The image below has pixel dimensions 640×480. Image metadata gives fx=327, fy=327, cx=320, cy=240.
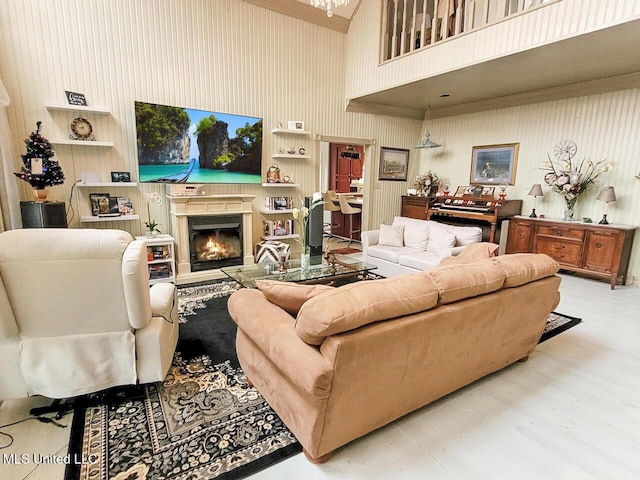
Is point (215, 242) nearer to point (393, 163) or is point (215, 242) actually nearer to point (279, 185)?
point (279, 185)

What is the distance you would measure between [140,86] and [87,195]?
158 cm

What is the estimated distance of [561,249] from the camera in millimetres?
4859

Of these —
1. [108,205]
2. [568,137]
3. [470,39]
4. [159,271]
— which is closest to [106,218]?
[108,205]

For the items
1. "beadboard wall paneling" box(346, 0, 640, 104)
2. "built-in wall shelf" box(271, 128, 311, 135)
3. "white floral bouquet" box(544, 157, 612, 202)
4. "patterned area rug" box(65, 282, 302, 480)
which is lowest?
"patterned area rug" box(65, 282, 302, 480)

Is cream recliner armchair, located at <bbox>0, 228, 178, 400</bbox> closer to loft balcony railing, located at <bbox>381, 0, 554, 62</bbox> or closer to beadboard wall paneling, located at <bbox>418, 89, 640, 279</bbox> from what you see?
loft balcony railing, located at <bbox>381, 0, 554, 62</bbox>

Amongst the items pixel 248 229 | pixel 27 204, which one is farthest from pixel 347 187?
pixel 27 204

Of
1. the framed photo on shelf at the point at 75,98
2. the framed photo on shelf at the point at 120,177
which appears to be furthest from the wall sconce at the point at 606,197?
the framed photo on shelf at the point at 75,98

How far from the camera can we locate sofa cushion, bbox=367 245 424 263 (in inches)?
173

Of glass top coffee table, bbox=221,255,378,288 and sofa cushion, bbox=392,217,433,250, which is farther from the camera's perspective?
sofa cushion, bbox=392,217,433,250

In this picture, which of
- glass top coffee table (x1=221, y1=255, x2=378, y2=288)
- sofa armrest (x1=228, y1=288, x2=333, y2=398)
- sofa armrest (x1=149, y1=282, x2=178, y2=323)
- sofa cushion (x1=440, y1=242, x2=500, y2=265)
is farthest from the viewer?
glass top coffee table (x1=221, y1=255, x2=378, y2=288)

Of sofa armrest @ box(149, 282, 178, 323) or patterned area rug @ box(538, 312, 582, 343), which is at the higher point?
sofa armrest @ box(149, 282, 178, 323)

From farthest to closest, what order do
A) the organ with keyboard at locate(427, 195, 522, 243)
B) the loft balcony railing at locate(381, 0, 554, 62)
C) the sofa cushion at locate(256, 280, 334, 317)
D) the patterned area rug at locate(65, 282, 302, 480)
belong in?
1. the organ with keyboard at locate(427, 195, 522, 243)
2. the loft balcony railing at locate(381, 0, 554, 62)
3. the sofa cushion at locate(256, 280, 334, 317)
4. the patterned area rug at locate(65, 282, 302, 480)

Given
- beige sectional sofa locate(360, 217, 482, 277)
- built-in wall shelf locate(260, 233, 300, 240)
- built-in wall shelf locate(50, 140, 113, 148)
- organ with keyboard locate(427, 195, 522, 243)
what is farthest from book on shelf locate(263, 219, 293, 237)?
organ with keyboard locate(427, 195, 522, 243)

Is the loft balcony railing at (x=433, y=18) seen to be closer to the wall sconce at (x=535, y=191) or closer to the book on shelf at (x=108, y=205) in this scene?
the wall sconce at (x=535, y=191)
